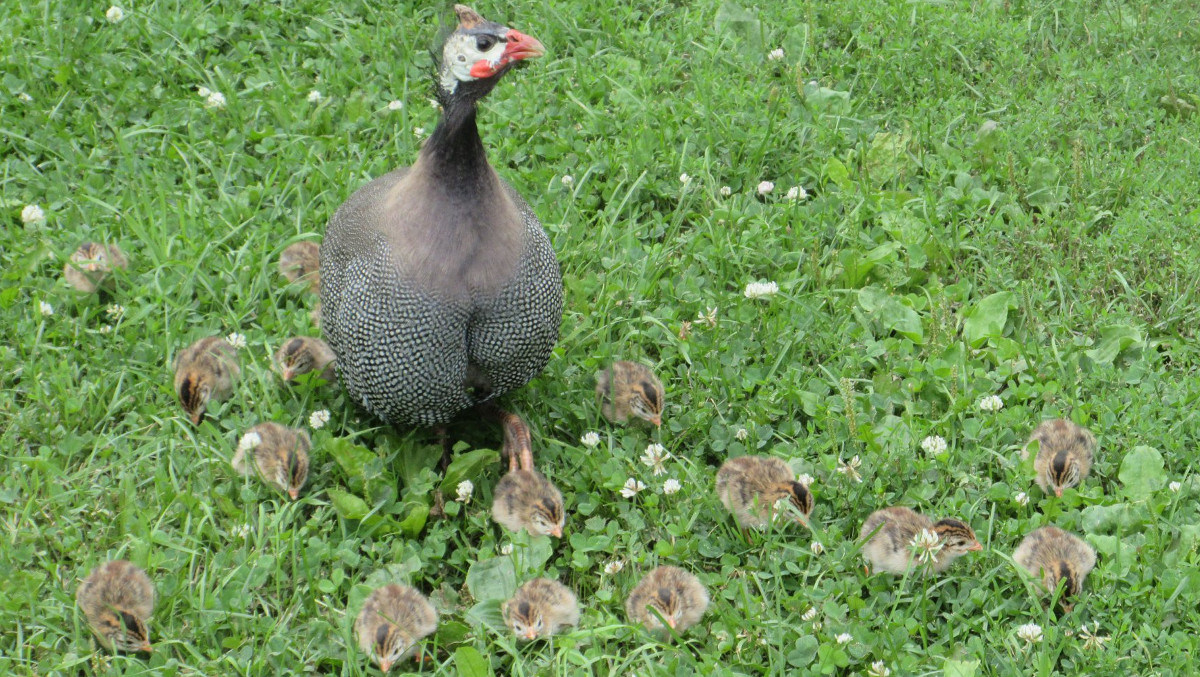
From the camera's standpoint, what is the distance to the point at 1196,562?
3365mm

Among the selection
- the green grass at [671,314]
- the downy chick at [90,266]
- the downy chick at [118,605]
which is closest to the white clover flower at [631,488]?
the green grass at [671,314]

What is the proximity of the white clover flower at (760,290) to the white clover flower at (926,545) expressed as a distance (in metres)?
1.14

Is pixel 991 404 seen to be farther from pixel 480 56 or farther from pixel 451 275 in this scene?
pixel 480 56

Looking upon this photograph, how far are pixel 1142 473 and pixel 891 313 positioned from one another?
0.96m

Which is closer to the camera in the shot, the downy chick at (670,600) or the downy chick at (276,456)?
the downy chick at (670,600)

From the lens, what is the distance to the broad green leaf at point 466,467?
3.83 m

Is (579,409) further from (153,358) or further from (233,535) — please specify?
Answer: (153,358)

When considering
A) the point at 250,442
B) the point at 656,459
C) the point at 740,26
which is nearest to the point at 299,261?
the point at 250,442

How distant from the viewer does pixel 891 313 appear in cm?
426

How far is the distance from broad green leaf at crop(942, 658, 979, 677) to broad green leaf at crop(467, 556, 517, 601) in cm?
113

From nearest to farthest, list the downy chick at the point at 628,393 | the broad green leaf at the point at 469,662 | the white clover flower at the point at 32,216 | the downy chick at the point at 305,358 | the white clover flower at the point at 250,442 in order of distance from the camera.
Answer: the broad green leaf at the point at 469,662 < the white clover flower at the point at 250,442 < the downy chick at the point at 628,393 < the downy chick at the point at 305,358 < the white clover flower at the point at 32,216

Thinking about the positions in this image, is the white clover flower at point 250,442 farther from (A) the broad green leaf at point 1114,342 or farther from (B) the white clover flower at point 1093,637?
(A) the broad green leaf at point 1114,342

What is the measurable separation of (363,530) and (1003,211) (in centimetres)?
252

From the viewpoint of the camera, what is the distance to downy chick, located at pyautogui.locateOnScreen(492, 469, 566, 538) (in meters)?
3.57
